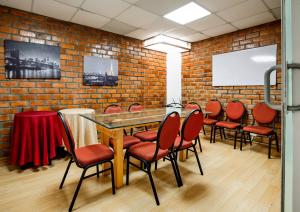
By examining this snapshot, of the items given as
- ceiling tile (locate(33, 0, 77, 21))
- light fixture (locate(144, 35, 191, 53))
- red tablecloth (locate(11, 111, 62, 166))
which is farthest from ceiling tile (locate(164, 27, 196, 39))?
red tablecloth (locate(11, 111, 62, 166))

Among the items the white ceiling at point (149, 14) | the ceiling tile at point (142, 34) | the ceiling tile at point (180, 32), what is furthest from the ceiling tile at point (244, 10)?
the ceiling tile at point (142, 34)

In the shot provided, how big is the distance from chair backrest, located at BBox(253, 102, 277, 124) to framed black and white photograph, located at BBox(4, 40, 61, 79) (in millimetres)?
3953

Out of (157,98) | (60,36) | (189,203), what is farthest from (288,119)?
(157,98)

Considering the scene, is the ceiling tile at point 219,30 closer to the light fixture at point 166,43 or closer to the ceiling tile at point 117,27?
the light fixture at point 166,43

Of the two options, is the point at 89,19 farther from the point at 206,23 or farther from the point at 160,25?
the point at 206,23

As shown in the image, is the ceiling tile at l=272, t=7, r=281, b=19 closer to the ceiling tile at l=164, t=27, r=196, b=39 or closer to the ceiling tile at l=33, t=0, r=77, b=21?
the ceiling tile at l=164, t=27, r=196, b=39

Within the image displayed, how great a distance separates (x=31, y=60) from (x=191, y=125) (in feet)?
9.45

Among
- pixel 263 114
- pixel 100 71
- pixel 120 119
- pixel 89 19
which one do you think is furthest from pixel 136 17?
pixel 263 114

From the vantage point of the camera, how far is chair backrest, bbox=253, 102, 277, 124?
3.38 m

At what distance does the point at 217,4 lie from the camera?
2838mm

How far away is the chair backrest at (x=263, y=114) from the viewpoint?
3.38 metres

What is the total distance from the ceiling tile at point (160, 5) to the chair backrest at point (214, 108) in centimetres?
235

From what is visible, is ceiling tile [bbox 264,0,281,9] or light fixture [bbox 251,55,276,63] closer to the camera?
Answer: ceiling tile [bbox 264,0,281,9]

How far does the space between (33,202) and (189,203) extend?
1601mm
